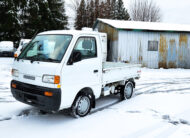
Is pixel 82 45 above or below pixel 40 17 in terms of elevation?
below

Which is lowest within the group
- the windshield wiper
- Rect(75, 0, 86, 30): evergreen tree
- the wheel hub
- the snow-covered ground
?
the snow-covered ground

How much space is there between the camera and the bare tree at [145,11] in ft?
133

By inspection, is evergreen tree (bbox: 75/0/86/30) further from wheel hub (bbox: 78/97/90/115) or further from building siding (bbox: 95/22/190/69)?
wheel hub (bbox: 78/97/90/115)

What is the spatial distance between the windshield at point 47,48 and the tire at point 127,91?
302cm

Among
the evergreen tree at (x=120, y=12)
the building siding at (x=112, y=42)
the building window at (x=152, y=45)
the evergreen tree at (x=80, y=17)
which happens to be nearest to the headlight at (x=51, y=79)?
the building siding at (x=112, y=42)

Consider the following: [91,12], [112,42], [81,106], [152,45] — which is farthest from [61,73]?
[91,12]

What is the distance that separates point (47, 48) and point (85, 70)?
42.2 inches

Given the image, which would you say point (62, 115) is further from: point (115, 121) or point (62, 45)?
point (62, 45)

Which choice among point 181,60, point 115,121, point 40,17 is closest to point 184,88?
point 115,121

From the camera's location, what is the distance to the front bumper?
405 cm

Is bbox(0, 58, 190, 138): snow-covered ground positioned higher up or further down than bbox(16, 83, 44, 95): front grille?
further down

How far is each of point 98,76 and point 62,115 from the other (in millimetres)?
1429

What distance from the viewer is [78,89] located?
4555 mm

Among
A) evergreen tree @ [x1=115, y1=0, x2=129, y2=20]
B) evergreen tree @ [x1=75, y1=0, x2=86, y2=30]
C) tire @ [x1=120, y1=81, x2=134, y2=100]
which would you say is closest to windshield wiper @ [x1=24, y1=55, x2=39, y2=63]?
tire @ [x1=120, y1=81, x2=134, y2=100]
